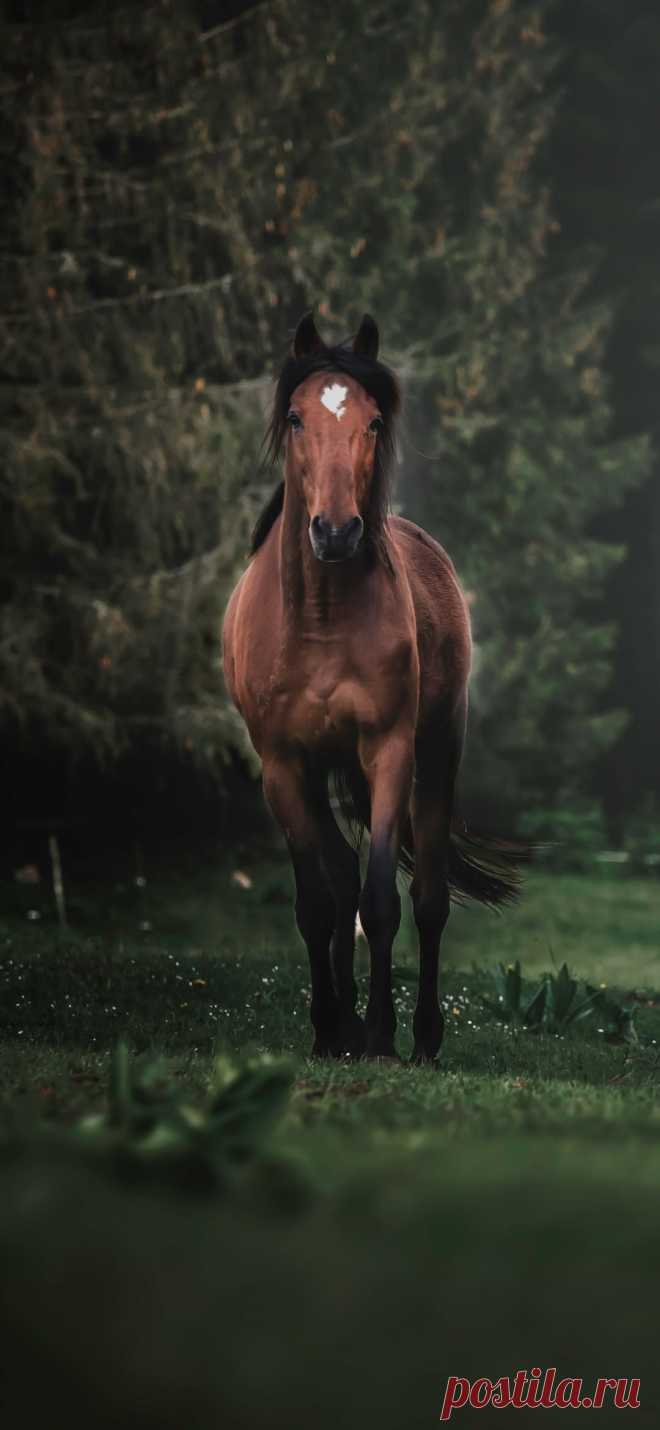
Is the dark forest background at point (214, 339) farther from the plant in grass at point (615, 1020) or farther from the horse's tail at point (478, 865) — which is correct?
the plant in grass at point (615, 1020)

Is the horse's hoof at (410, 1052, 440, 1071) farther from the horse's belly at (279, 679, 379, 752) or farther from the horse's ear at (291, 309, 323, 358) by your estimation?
the horse's ear at (291, 309, 323, 358)

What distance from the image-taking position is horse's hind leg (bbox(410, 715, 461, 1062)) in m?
8.50

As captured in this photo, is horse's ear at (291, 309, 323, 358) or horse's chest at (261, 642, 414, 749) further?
horse's ear at (291, 309, 323, 358)

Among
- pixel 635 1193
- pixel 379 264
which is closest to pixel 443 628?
pixel 635 1193

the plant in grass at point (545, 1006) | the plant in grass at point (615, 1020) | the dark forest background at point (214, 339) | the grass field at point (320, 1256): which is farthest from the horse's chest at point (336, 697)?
the dark forest background at point (214, 339)

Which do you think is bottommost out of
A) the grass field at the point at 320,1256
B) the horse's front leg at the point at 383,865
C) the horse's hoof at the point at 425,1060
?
the grass field at the point at 320,1256

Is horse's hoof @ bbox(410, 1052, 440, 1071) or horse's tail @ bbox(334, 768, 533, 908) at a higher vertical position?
horse's tail @ bbox(334, 768, 533, 908)

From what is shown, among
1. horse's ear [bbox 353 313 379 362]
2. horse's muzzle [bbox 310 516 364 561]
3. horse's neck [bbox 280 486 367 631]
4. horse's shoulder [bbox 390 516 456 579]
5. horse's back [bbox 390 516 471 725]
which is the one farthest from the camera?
horse's shoulder [bbox 390 516 456 579]

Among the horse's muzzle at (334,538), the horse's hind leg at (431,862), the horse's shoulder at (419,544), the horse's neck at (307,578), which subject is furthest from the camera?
the horse's shoulder at (419,544)

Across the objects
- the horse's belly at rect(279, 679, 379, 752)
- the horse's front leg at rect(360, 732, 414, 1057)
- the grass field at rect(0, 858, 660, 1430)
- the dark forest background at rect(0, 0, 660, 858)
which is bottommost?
the grass field at rect(0, 858, 660, 1430)

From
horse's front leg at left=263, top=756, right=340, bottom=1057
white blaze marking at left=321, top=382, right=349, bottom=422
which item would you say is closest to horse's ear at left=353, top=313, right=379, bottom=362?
white blaze marking at left=321, top=382, right=349, bottom=422

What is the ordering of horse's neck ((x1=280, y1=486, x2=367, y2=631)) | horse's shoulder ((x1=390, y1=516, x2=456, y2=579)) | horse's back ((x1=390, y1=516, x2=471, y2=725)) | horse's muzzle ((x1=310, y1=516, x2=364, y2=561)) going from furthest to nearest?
horse's shoulder ((x1=390, y1=516, x2=456, y2=579)) < horse's back ((x1=390, y1=516, x2=471, y2=725)) < horse's neck ((x1=280, y1=486, x2=367, y2=631)) < horse's muzzle ((x1=310, y1=516, x2=364, y2=561))

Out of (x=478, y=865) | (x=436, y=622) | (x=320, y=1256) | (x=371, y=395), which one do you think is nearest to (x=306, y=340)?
(x=371, y=395)

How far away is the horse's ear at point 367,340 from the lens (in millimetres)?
7875
